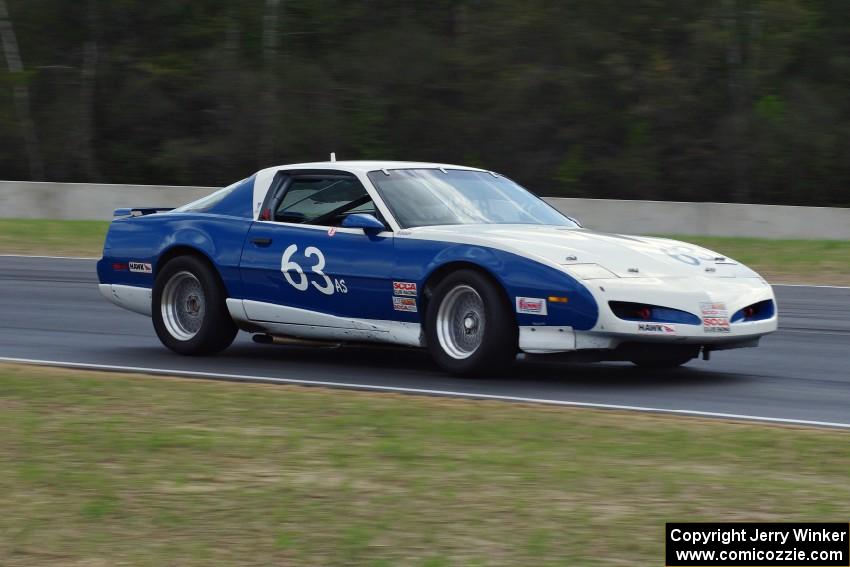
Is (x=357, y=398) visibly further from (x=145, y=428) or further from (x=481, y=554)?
(x=481, y=554)

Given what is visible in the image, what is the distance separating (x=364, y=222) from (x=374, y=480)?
362cm

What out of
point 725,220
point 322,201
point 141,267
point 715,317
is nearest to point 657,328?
point 715,317

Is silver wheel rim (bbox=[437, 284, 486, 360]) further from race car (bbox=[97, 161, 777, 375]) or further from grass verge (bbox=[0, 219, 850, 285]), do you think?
grass verge (bbox=[0, 219, 850, 285])

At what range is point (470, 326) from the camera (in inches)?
350

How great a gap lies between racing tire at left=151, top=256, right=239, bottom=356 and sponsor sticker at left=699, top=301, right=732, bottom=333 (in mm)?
3492

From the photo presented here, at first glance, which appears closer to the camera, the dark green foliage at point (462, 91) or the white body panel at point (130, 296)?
the white body panel at point (130, 296)

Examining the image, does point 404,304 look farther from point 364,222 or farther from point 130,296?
point 130,296

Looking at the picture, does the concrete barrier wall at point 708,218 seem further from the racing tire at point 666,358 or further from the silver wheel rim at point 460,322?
the silver wheel rim at point 460,322

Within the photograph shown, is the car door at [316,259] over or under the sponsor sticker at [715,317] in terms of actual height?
over

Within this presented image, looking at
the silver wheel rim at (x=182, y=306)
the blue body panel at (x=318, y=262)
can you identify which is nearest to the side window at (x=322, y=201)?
the blue body panel at (x=318, y=262)

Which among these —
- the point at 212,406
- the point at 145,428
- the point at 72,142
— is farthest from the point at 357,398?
the point at 72,142

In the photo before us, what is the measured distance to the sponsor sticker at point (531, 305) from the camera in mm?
8523

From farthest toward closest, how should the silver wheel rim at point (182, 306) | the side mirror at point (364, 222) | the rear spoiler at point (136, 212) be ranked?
the rear spoiler at point (136, 212) < the silver wheel rim at point (182, 306) < the side mirror at point (364, 222)

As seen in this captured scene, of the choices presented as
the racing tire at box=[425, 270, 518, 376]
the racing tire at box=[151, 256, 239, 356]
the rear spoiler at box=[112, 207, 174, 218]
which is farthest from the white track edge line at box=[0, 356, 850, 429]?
the rear spoiler at box=[112, 207, 174, 218]
